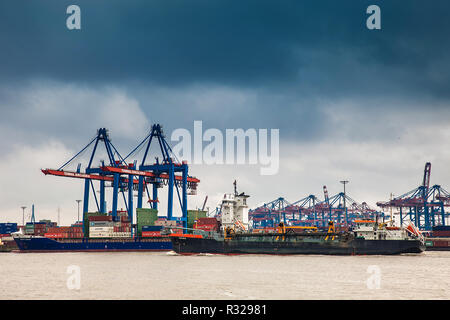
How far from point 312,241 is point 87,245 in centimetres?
5588

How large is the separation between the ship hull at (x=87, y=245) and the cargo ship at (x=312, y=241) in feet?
93.0

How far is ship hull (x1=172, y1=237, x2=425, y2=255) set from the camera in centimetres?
8181

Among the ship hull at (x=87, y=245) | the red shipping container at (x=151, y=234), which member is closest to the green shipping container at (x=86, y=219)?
the ship hull at (x=87, y=245)

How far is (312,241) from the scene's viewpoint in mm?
83500

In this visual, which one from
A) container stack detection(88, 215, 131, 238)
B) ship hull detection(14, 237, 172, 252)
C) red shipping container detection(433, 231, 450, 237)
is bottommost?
ship hull detection(14, 237, 172, 252)

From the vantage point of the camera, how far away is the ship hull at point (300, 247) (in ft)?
268

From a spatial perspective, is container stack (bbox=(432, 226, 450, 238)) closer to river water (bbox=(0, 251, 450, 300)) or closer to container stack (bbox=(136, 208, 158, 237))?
container stack (bbox=(136, 208, 158, 237))

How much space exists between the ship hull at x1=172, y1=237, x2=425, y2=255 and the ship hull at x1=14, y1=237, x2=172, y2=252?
28.2 metres

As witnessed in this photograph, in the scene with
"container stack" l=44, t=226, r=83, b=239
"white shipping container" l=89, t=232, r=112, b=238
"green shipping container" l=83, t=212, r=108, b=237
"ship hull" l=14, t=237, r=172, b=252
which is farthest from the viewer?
"green shipping container" l=83, t=212, r=108, b=237

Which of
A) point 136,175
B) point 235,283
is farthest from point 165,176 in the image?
point 235,283

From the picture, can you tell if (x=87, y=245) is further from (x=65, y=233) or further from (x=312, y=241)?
(x=312, y=241)

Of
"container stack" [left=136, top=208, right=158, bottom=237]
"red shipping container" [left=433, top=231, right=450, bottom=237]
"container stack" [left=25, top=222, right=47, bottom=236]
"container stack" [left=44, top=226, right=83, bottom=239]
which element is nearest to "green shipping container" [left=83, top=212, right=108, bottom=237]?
"container stack" [left=44, top=226, right=83, bottom=239]

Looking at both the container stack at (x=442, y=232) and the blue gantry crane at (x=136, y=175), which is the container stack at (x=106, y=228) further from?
the container stack at (x=442, y=232)
